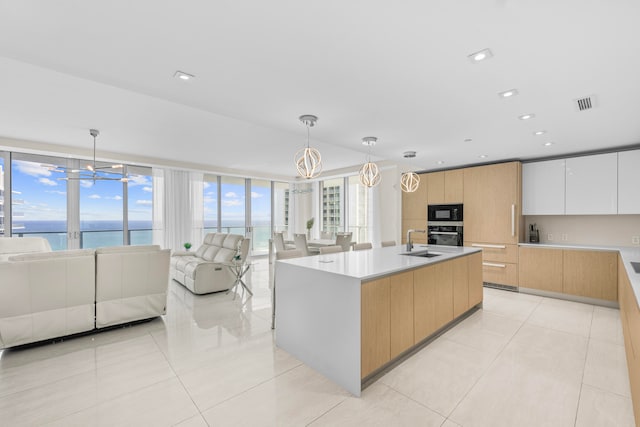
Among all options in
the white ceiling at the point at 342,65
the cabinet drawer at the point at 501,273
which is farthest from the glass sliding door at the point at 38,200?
the cabinet drawer at the point at 501,273

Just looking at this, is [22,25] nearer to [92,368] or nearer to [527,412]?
[92,368]

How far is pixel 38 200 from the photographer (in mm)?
5938

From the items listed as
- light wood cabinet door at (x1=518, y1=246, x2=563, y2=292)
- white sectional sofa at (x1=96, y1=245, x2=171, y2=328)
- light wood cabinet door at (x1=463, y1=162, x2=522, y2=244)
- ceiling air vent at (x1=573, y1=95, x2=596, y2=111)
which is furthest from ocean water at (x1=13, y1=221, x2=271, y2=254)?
light wood cabinet door at (x1=518, y1=246, x2=563, y2=292)

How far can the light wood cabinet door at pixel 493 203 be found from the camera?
4953 millimetres

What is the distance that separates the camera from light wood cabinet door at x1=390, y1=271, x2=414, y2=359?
235cm

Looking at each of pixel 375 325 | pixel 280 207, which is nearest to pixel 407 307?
pixel 375 325

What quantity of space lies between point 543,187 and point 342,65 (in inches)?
184

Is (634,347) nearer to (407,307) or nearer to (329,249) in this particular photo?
(407,307)

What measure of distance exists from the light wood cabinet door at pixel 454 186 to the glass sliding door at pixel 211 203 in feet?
20.1

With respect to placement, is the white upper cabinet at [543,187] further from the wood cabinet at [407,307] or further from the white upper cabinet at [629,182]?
the wood cabinet at [407,307]

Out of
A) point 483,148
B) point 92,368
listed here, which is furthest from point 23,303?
point 483,148

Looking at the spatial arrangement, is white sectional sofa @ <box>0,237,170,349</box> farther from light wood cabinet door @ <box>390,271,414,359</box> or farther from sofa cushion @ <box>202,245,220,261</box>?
light wood cabinet door @ <box>390,271,414,359</box>

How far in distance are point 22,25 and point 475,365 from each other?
4059 mm

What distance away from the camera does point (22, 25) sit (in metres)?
1.70
